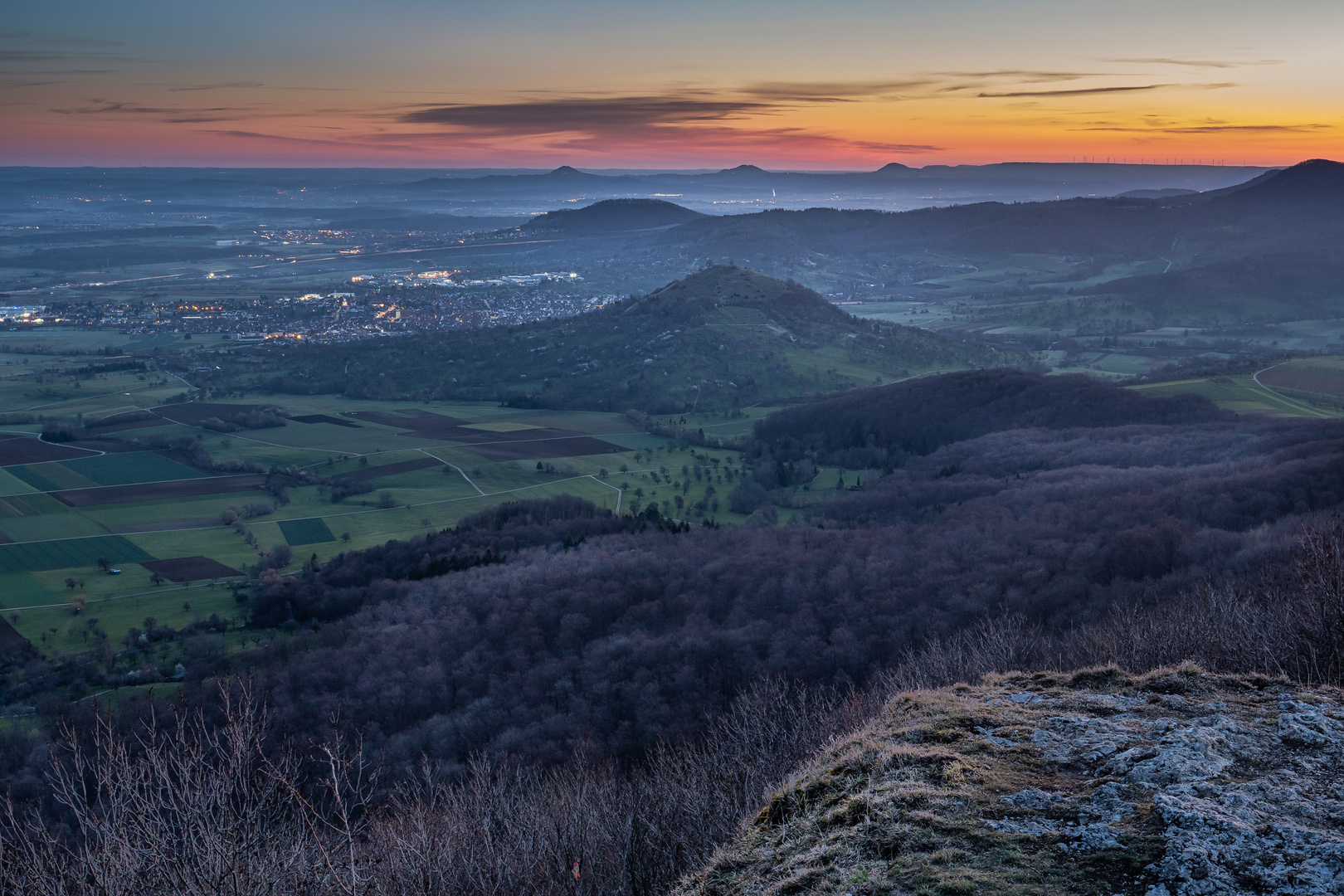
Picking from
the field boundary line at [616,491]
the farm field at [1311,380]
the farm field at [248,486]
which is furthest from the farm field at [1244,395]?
the field boundary line at [616,491]

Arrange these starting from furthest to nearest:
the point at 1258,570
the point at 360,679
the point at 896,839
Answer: the point at 360,679 → the point at 1258,570 → the point at 896,839

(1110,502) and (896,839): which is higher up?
(896,839)

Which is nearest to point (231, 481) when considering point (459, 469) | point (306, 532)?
point (306, 532)

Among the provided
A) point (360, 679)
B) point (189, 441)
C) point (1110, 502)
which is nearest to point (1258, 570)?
point (1110, 502)

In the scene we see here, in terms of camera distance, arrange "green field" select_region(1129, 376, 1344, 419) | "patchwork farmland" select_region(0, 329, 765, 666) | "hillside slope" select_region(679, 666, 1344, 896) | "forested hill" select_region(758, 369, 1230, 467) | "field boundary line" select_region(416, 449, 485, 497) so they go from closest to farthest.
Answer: "hillside slope" select_region(679, 666, 1344, 896) < "patchwork farmland" select_region(0, 329, 765, 666) < "green field" select_region(1129, 376, 1344, 419) < "field boundary line" select_region(416, 449, 485, 497) < "forested hill" select_region(758, 369, 1230, 467)

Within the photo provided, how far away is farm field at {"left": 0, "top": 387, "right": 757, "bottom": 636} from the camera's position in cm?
6969

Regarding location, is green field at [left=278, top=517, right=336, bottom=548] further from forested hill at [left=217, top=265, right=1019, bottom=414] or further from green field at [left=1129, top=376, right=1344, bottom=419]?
green field at [left=1129, top=376, right=1344, bottom=419]

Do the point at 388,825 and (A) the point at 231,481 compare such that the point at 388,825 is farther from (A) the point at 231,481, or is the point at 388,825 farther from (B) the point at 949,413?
(B) the point at 949,413

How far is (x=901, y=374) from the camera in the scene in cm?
16938

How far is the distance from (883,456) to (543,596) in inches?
2596

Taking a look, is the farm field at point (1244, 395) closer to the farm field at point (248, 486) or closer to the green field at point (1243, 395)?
the green field at point (1243, 395)

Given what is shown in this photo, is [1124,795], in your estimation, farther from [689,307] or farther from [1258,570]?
[689,307]

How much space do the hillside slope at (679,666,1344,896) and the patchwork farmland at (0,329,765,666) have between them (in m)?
59.1

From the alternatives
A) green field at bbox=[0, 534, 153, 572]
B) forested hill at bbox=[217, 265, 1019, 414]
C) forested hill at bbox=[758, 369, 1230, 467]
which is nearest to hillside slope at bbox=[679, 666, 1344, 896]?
green field at bbox=[0, 534, 153, 572]
